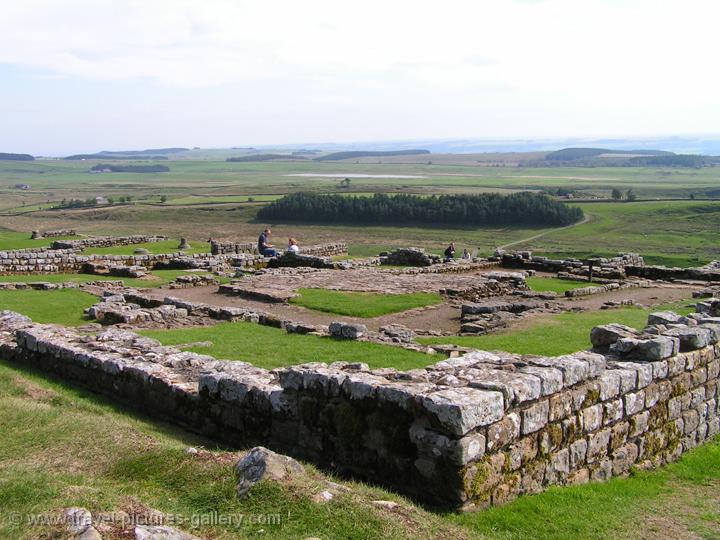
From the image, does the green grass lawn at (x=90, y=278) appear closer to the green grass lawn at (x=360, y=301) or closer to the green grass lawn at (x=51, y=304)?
the green grass lawn at (x=51, y=304)

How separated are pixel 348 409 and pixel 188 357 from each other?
4.75 metres

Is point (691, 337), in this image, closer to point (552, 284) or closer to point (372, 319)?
point (372, 319)

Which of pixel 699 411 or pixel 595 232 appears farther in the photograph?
pixel 595 232

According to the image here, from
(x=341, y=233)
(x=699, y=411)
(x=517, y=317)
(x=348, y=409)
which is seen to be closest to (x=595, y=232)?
(x=341, y=233)

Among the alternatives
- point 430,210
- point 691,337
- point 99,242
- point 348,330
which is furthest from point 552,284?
point 430,210

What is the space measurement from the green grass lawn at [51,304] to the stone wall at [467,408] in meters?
7.47

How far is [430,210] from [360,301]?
223ft

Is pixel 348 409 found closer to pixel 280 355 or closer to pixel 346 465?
pixel 346 465

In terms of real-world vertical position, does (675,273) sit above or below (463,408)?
below

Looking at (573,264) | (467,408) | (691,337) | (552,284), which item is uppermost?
(467,408)

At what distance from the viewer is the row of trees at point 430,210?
287 feet

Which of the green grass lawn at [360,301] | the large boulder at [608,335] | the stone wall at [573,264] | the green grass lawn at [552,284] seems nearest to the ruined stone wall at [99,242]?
the green grass lawn at [360,301]

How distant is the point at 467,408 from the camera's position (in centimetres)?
782

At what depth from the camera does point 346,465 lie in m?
8.93
